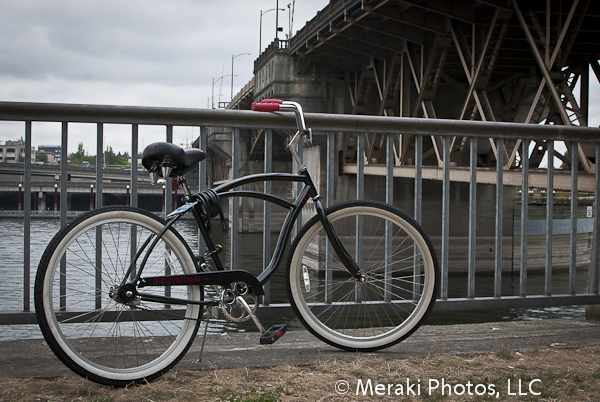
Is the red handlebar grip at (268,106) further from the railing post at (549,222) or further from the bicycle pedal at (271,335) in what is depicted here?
the railing post at (549,222)

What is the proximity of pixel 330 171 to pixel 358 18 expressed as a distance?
14.7 metres

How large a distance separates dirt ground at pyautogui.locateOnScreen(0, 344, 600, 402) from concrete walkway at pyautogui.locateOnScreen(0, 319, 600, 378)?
104mm

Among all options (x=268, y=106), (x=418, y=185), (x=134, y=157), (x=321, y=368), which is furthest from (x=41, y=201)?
(x=321, y=368)

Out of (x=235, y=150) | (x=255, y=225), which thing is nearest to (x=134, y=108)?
(x=235, y=150)

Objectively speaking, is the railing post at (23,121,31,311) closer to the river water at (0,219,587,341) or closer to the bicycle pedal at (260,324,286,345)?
the river water at (0,219,587,341)

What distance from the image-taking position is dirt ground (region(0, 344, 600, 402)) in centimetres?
190

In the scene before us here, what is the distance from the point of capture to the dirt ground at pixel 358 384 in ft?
6.24

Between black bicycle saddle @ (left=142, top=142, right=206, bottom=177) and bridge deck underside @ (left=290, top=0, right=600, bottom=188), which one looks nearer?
black bicycle saddle @ (left=142, top=142, right=206, bottom=177)

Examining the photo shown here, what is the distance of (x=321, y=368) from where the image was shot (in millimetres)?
2197

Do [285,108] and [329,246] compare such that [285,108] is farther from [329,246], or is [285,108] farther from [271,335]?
[271,335]

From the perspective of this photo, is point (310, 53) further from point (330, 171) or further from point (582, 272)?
point (330, 171)

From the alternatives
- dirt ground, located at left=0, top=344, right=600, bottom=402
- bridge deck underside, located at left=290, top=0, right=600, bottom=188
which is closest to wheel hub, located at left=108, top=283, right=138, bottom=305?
dirt ground, located at left=0, top=344, right=600, bottom=402

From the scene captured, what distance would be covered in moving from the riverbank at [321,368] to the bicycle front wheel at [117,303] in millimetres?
90

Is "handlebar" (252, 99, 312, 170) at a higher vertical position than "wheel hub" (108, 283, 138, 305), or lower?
higher
